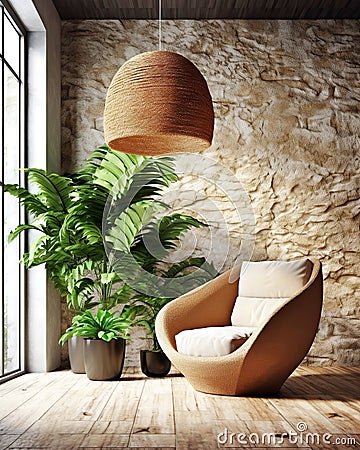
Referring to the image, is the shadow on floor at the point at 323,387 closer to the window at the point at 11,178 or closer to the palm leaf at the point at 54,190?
the window at the point at 11,178

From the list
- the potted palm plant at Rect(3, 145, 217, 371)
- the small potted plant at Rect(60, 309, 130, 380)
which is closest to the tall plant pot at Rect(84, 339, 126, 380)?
the small potted plant at Rect(60, 309, 130, 380)

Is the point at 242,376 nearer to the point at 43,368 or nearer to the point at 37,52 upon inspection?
the point at 43,368

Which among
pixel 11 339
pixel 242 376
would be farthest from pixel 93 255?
pixel 242 376

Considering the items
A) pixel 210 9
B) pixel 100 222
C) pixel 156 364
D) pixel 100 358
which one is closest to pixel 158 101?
pixel 100 222

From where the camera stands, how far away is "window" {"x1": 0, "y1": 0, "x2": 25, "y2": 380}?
4.70 metres

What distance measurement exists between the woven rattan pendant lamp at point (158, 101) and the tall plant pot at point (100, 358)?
169 centimetres

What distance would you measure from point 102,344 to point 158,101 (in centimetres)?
195

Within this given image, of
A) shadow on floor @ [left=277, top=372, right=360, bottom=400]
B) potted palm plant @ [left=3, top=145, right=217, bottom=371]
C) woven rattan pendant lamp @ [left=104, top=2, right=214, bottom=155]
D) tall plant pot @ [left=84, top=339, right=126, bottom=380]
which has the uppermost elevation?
woven rattan pendant lamp @ [left=104, top=2, right=214, bottom=155]

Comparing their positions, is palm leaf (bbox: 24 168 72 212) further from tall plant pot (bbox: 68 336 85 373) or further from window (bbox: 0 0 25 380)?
tall plant pot (bbox: 68 336 85 373)

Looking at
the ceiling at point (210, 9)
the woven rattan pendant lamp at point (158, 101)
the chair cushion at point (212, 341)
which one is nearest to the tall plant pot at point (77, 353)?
the chair cushion at point (212, 341)

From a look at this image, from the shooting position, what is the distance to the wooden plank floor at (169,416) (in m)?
2.86

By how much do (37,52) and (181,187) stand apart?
1.53 metres

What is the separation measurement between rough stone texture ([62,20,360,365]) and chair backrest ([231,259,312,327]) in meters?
0.89

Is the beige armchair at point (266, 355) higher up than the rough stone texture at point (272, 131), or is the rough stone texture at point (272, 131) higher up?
the rough stone texture at point (272, 131)
